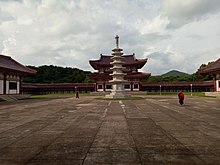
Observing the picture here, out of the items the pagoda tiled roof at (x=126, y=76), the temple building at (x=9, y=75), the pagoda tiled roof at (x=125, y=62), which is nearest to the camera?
the temple building at (x=9, y=75)

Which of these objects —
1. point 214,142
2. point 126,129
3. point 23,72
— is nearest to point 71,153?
point 126,129

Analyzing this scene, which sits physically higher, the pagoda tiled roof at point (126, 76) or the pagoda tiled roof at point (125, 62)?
the pagoda tiled roof at point (125, 62)

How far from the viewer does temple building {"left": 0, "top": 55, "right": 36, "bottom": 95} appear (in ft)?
104

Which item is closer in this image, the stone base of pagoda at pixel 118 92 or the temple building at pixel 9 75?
the temple building at pixel 9 75

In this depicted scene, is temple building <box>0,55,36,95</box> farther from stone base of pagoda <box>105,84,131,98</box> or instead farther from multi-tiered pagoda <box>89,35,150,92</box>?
multi-tiered pagoda <box>89,35,150,92</box>

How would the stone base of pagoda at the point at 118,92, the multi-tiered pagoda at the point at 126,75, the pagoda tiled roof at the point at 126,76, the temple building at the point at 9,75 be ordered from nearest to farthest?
the temple building at the point at 9,75
the stone base of pagoda at the point at 118,92
the pagoda tiled roof at the point at 126,76
the multi-tiered pagoda at the point at 126,75

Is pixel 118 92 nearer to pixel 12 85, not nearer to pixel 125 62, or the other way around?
pixel 12 85

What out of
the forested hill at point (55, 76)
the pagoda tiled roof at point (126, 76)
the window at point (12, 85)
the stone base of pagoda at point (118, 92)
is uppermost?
the forested hill at point (55, 76)

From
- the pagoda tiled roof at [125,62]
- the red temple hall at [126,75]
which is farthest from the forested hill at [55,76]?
the red temple hall at [126,75]

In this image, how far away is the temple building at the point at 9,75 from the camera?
31.6 m

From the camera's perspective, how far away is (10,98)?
31.9 meters

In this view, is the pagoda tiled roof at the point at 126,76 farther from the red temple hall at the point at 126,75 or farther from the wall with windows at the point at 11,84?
the wall with windows at the point at 11,84

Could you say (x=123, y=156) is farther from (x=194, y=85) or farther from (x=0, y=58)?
(x=194, y=85)

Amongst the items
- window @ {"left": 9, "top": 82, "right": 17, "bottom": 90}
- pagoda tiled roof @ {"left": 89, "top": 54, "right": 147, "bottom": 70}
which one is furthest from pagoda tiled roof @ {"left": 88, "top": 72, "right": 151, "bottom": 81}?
window @ {"left": 9, "top": 82, "right": 17, "bottom": 90}
